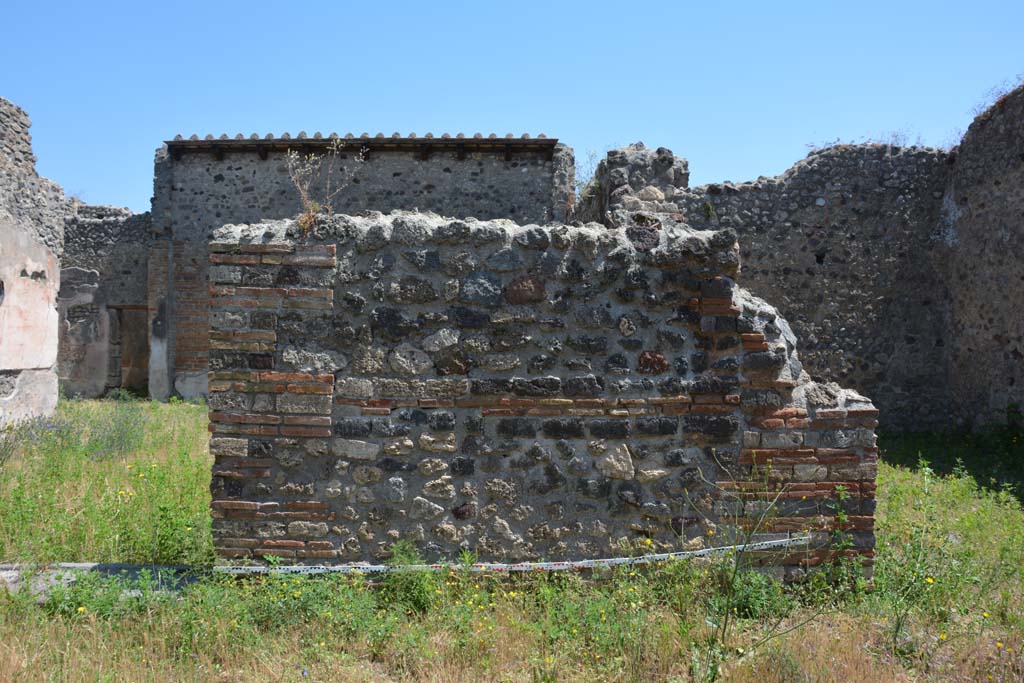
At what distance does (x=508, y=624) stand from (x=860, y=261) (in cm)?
883

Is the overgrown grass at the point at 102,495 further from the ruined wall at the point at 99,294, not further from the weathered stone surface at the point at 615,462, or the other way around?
the ruined wall at the point at 99,294

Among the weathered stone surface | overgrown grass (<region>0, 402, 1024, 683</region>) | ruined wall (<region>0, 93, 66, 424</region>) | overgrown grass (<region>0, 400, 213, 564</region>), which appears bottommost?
overgrown grass (<region>0, 402, 1024, 683</region>)

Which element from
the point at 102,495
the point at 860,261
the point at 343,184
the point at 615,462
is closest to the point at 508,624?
the point at 615,462

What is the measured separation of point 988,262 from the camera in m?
9.46

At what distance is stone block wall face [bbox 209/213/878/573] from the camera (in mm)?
4020

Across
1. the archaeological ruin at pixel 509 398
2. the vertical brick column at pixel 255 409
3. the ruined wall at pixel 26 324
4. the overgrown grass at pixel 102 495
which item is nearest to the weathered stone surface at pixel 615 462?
the archaeological ruin at pixel 509 398

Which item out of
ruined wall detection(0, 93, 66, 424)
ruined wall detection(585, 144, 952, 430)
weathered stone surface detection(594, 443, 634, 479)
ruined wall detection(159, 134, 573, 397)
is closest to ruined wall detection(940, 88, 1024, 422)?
ruined wall detection(585, 144, 952, 430)

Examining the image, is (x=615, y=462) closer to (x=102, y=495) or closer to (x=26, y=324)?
(x=102, y=495)

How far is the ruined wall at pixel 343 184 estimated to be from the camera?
46.8 feet

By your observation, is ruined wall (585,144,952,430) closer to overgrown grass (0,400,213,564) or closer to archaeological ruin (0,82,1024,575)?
archaeological ruin (0,82,1024,575)

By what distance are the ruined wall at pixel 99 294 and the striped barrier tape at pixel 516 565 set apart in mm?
13697

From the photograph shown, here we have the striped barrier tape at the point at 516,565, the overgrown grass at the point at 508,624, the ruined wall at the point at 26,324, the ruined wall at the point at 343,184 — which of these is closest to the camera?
the overgrown grass at the point at 508,624

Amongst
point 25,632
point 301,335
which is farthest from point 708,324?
point 25,632

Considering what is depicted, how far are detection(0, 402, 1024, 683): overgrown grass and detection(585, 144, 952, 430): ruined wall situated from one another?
20.2ft
